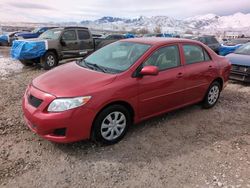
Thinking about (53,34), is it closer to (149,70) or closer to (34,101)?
(34,101)

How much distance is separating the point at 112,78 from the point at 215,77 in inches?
113

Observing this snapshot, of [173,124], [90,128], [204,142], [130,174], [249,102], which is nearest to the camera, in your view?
[130,174]

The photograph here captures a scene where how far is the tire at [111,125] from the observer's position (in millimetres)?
3801

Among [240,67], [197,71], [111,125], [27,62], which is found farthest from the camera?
[27,62]

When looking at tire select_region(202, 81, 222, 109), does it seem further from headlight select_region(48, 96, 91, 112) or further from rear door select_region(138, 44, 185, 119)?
headlight select_region(48, 96, 91, 112)

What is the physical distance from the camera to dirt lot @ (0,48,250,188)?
3.30 m

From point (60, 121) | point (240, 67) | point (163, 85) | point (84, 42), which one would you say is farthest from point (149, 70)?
point (84, 42)

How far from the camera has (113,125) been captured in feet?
13.1

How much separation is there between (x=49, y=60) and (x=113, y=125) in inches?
298

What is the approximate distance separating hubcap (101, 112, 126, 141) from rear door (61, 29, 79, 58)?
7.88 m

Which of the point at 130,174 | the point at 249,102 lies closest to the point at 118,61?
the point at 130,174

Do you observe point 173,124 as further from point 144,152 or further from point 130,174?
point 130,174

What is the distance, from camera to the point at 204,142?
4344 mm

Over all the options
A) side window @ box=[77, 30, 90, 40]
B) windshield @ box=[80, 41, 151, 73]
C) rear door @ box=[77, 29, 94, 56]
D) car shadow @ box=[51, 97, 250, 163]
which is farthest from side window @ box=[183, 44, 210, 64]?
side window @ box=[77, 30, 90, 40]
